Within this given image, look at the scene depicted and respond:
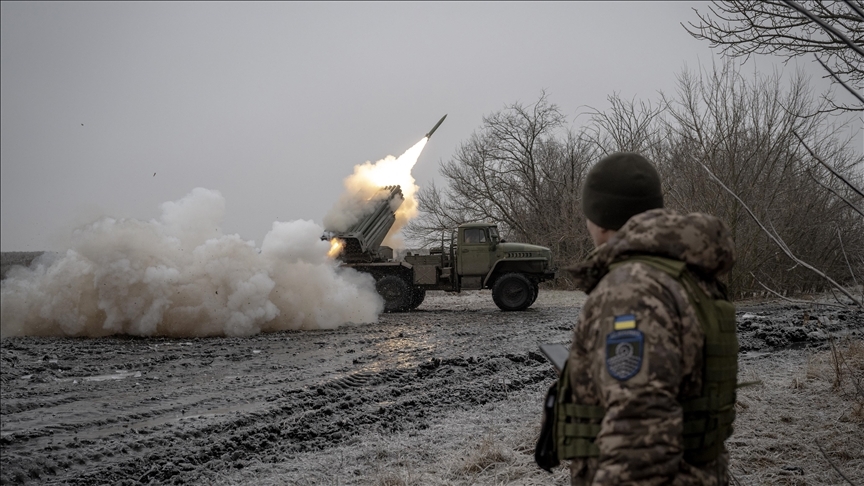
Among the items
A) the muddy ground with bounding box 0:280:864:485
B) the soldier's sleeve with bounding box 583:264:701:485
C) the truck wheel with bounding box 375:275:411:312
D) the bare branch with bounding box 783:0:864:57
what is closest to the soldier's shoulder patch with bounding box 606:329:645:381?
the soldier's sleeve with bounding box 583:264:701:485

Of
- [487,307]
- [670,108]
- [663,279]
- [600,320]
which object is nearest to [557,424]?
[600,320]

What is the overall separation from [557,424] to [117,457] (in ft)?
15.2

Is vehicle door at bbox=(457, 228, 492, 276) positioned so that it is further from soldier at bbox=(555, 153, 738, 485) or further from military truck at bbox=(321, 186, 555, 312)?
soldier at bbox=(555, 153, 738, 485)

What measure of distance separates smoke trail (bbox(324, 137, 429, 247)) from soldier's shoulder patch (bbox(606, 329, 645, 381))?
16.9 metres

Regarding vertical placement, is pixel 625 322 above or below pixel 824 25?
below

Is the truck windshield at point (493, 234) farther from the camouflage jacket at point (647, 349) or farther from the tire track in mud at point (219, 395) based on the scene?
the camouflage jacket at point (647, 349)

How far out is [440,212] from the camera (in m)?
32.8

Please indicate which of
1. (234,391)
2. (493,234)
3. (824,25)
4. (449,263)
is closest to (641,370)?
(824,25)

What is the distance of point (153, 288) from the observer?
13539 millimetres

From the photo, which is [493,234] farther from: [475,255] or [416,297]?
[416,297]

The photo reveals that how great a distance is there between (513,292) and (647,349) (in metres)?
16.2

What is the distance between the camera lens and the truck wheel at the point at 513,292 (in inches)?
699

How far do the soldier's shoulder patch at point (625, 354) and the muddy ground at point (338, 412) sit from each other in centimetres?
149

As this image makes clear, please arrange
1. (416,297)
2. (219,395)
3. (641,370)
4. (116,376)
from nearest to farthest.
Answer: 1. (641,370)
2. (219,395)
3. (116,376)
4. (416,297)
